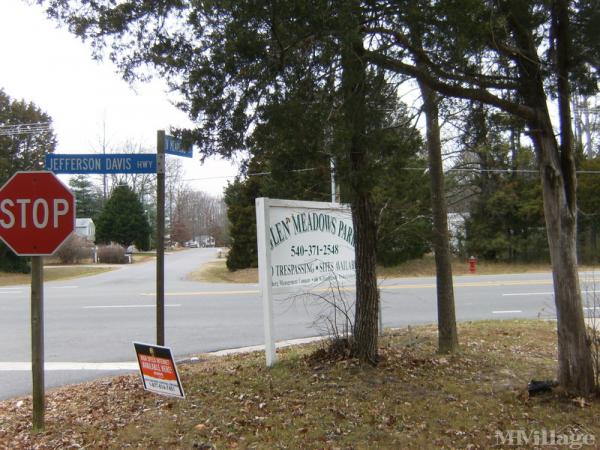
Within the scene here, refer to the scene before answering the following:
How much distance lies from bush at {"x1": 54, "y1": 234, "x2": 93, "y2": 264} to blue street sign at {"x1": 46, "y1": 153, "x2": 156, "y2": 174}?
3279cm

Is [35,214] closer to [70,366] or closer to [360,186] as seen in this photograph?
[360,186]

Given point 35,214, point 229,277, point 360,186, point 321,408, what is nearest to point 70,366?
point 35,214

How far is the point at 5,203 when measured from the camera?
435 cm

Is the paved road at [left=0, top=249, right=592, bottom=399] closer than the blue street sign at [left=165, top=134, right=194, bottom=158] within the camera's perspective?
No

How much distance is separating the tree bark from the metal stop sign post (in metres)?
2.46

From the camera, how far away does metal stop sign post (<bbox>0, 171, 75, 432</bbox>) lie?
436cm

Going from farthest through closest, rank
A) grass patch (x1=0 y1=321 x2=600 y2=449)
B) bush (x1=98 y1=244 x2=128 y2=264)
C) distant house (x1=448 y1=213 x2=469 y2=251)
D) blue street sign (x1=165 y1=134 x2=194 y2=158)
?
bush (x1=98 y1=244 x2=128 y2=264) < distant house (x1=448 y1=213 x2=469 y2=251) < blue street sign (x1=165 y1=134 x2=194 y2=158) < grass patch (x1=0 y1=321 x2=600 y2=449)

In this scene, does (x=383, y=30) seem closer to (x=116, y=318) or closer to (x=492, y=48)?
(x=492, y=48)

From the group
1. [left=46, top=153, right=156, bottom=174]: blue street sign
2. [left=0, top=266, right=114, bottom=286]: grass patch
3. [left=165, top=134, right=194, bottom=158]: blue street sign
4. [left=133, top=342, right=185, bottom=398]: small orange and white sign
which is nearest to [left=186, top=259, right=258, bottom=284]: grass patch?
[left=0, top=266, right=114, bottom=286]: grass patch

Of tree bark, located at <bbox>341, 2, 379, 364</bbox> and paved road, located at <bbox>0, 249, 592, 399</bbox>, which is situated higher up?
tree bark, located at <bbox>341, 2, 379, 364</bbox>

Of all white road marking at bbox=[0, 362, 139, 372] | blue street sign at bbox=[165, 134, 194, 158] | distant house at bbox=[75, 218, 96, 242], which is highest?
distant house at bbox=[75, 218, 96, 242]

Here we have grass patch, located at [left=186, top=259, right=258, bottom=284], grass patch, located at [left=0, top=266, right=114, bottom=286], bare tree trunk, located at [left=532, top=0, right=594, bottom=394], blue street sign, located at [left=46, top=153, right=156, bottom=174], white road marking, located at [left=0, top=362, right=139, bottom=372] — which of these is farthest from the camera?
grass patch, located at [left=0, top=266, right=114, bottom=286]

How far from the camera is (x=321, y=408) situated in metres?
4.50

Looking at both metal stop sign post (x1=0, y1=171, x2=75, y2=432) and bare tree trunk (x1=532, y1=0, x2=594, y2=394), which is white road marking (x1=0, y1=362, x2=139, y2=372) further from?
bare tree trunk (x1=532, y1=0, x2=594, y2=394)
